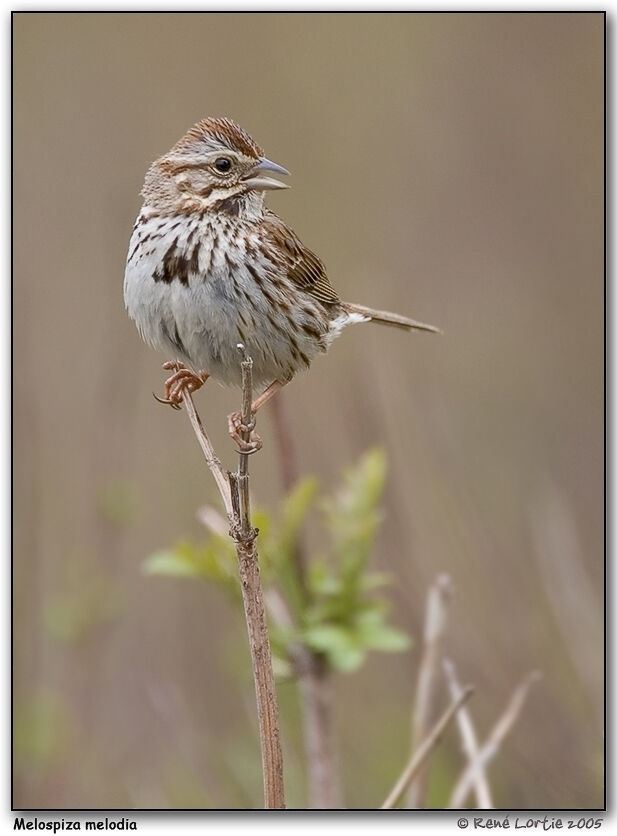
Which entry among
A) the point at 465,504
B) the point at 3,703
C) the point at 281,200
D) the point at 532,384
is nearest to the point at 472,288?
the point at 532,384

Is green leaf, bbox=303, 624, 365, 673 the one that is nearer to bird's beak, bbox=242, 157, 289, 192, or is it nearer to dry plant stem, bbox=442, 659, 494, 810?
dry plant stem, bbox=442, 659, 494, 810

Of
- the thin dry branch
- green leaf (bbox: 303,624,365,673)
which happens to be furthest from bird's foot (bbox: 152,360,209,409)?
the thin dry branch

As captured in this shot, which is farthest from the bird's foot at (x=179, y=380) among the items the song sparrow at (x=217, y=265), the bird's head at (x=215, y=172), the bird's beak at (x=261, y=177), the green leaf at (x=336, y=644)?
the green leaf at (x=336, y=644)

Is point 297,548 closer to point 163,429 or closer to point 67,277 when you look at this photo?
point 163,429

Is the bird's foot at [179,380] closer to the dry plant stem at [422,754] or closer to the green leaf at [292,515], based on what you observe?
the green leaf at [292,515]

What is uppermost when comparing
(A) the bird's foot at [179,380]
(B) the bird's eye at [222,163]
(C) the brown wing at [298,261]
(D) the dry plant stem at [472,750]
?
(B) the bird's eye at [222,163]

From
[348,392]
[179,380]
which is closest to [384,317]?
[348,392]
